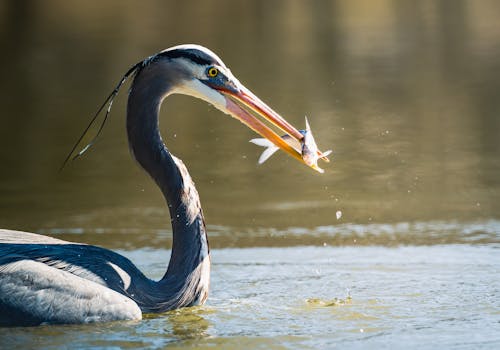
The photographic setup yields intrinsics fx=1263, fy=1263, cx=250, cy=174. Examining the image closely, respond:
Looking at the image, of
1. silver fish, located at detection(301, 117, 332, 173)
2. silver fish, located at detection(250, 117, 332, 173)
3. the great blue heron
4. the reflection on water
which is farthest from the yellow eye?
the reflection on water

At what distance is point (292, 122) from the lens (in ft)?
47.4

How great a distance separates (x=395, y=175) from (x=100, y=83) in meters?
7.54

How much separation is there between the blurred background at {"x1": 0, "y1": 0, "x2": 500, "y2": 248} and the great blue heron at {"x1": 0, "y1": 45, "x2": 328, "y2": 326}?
181 centimetres

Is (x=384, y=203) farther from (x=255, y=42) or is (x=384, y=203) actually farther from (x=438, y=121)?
(x=255, y=42)

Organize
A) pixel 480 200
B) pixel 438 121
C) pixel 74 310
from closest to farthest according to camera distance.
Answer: pixel 74 310 → pixel 480 200 → pixel 438 121

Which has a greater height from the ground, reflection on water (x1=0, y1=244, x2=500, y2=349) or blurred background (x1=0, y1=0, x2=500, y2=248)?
blurred background (x1=0, y1=0, x2=500, y2=248)

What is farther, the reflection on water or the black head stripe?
the black head stripe

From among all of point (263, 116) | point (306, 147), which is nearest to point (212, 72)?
point (263, 116)

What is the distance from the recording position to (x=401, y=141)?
1355 cm

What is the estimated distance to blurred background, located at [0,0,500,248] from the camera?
33.8 feet

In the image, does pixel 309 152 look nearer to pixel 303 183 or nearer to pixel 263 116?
pixel 263 116

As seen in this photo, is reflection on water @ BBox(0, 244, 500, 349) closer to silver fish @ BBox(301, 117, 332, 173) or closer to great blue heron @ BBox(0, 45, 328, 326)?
great blue heron @ BBox(0, 45, 328, 326)

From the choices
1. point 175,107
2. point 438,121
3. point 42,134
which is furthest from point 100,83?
point 438,121

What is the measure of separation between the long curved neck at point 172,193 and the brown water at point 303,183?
17 cm
